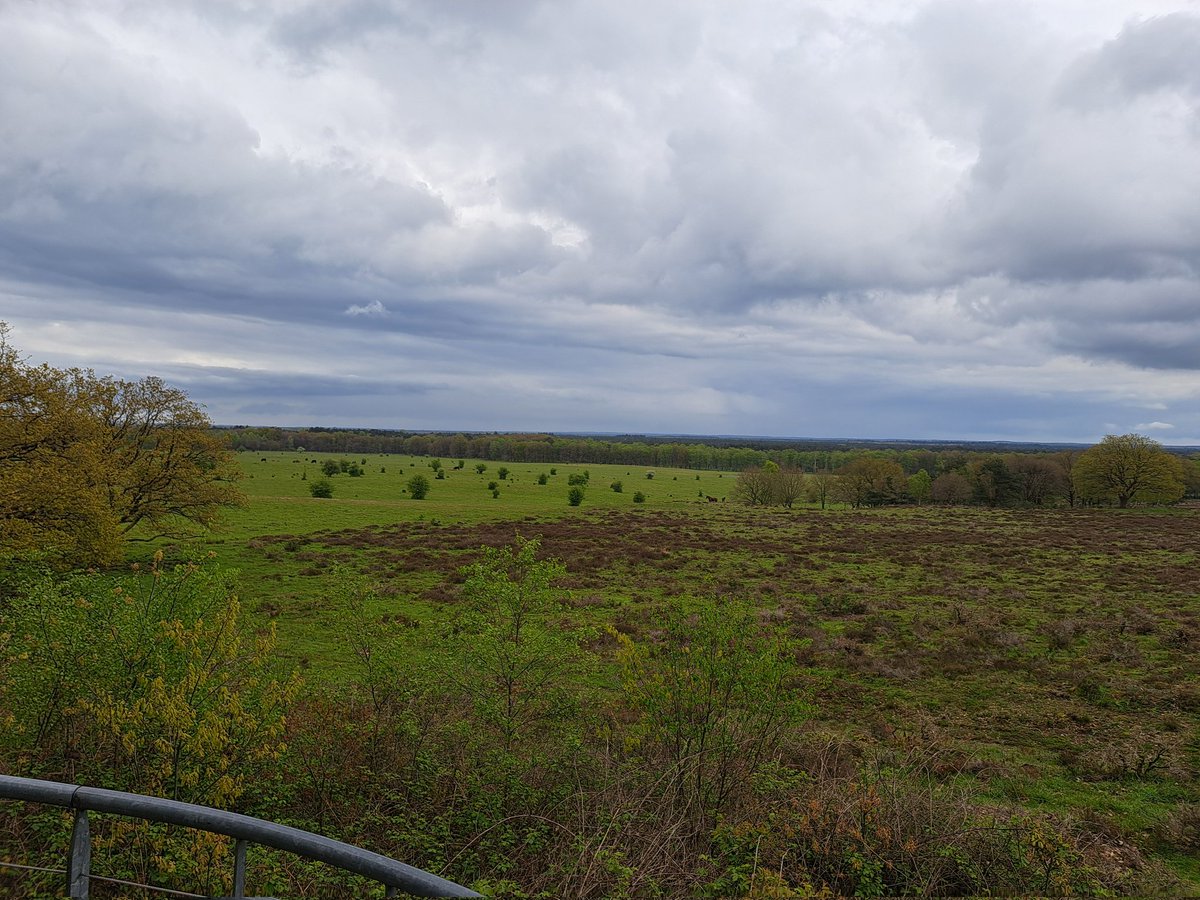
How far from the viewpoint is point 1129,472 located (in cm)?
8075

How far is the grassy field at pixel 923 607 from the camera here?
11562 mm

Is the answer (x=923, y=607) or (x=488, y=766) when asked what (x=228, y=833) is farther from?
(x=923, y=607)

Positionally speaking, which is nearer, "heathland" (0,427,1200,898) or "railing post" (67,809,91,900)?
"railing post" (67,809,91,900)

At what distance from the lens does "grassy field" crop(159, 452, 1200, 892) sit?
11562 millimetres

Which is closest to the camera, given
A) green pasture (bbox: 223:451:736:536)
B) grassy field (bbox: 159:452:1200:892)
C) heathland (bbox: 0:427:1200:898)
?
heathland (bbox: 0:427:1200:898)

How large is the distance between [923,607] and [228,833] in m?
27.1

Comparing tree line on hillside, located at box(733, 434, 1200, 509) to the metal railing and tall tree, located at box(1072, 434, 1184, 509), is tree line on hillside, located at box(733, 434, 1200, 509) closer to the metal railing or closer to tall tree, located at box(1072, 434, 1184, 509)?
tall tree, located at box(1072, 434, 1184, 509)

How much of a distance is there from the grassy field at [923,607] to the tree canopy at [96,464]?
12.5 feet

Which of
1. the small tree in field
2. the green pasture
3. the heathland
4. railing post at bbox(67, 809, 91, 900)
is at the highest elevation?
railing post at bbox(67, 809, 91, 900)

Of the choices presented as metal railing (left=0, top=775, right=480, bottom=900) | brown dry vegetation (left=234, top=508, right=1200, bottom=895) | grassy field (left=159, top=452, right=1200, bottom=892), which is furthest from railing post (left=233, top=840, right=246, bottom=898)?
grassy field (left=159, top=452, right=1200, bottom=892)

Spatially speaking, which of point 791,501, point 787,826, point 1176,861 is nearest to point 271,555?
point 787,826

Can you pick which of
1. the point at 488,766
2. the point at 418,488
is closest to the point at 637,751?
the point at 488,766

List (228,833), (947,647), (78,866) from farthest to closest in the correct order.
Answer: (947,647) < (78,866) < (228,833)

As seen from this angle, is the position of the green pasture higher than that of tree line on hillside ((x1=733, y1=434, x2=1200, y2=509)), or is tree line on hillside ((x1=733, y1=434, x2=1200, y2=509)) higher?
tree line on hillside ((x1=733, y1=434, x2=1200, y2=509))
